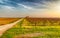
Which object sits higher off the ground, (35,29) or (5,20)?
(5,20)

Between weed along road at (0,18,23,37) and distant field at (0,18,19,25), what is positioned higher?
distant field at (0,18,19,25)

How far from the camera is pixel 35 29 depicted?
1399 mm

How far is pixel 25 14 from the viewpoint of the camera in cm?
141

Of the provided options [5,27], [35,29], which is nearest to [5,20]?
[5,27]

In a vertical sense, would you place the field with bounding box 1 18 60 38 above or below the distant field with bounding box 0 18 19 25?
below

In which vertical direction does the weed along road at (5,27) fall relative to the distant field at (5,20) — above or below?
below

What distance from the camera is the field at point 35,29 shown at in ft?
4.51

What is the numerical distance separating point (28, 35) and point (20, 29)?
0.40 ft

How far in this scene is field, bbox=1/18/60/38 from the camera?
138 cm

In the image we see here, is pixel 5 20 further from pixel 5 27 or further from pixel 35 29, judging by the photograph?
pixel 35 29

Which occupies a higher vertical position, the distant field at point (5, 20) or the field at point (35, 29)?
the distant field at point (5, 20)

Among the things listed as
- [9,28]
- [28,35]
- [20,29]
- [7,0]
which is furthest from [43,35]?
[7,0]

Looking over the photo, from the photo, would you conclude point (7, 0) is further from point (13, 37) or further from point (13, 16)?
point (13, 37)

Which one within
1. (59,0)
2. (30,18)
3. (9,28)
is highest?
(59,0)
